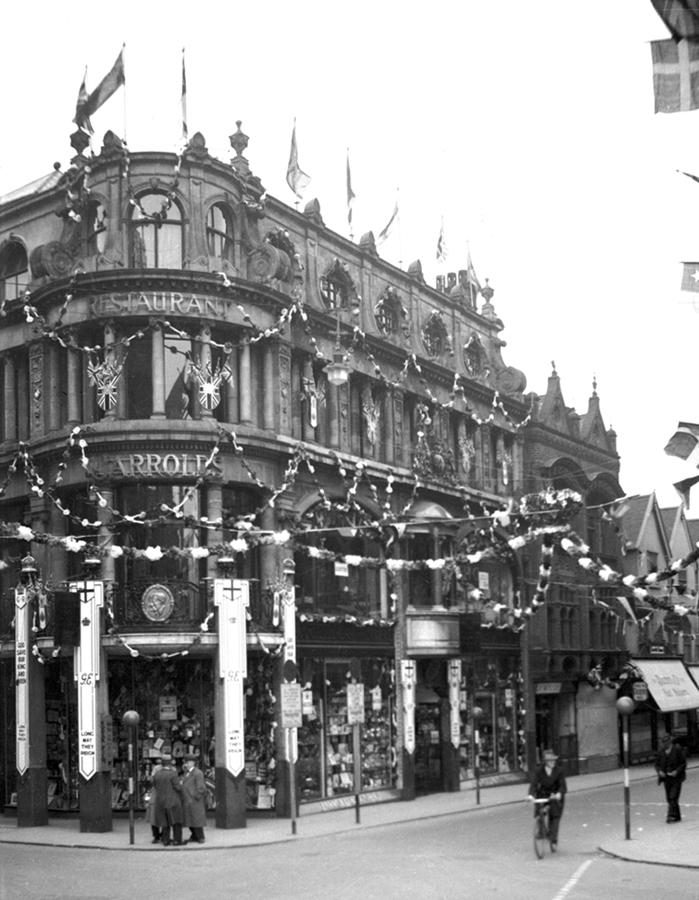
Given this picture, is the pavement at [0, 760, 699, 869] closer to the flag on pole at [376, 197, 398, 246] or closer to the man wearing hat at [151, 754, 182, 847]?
the man wearing hat at [151, 754, 182, 847]

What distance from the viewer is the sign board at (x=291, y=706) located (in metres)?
33.0

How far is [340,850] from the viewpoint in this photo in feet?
93.6

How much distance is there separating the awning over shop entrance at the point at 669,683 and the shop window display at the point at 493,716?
8913 mm

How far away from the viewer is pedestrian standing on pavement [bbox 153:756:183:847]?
99.4ft

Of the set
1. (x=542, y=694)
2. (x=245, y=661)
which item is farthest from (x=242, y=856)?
(x=542, y=694)

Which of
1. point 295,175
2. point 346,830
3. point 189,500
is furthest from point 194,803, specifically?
point 295,175

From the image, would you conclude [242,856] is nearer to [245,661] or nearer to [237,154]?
[245,661]

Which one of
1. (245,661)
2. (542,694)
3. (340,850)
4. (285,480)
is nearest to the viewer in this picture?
(340,850)

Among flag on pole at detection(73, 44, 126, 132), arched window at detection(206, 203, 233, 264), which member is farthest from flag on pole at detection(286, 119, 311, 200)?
flag on pole at detection(73, 44, 126, 132)

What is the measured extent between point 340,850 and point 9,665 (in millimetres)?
14018

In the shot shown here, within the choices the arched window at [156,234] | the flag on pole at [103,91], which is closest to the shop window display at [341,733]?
the arched window at [156,234]

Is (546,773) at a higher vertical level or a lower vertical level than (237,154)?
lower

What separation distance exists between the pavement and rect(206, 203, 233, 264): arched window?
14.8 metres

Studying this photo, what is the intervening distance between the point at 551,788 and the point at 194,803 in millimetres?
8255
